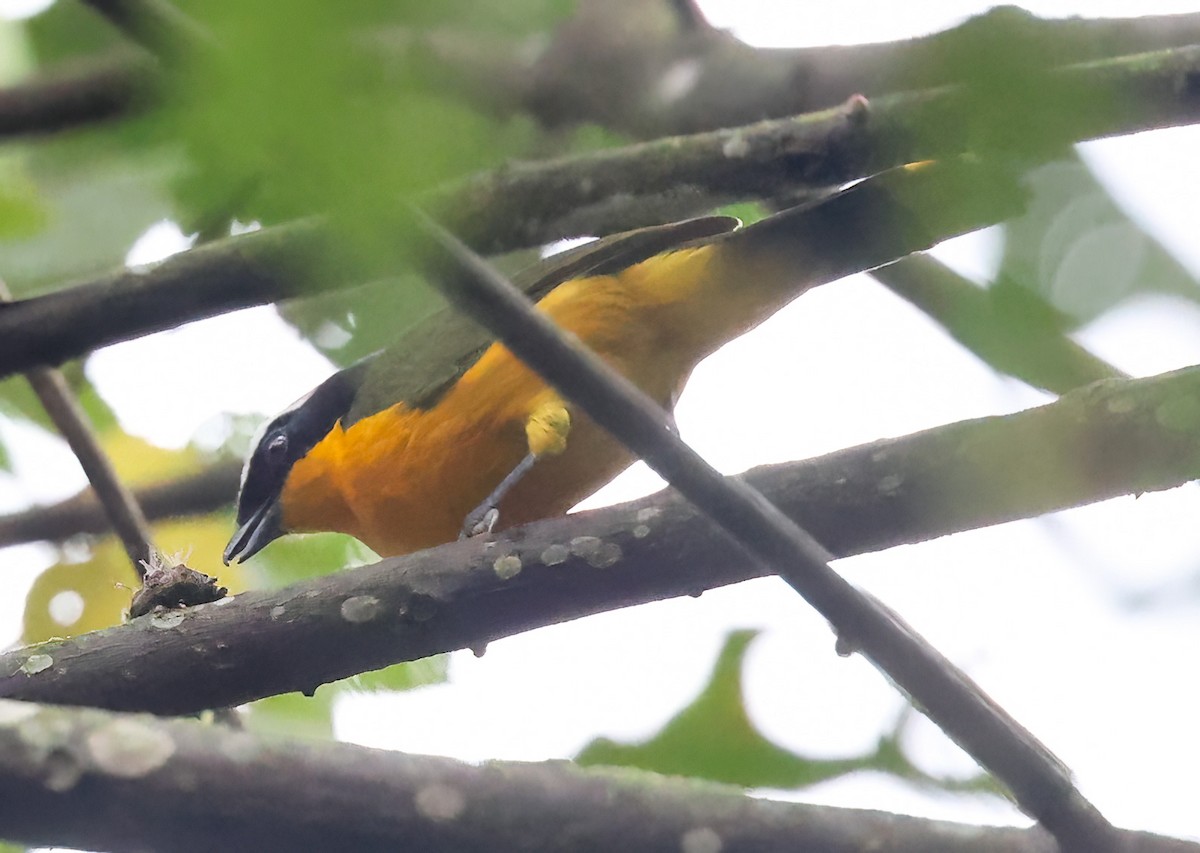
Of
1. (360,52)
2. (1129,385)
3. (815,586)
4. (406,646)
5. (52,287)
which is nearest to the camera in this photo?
(360,52)

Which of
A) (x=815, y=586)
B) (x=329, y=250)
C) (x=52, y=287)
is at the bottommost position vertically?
(x=329, y=250)

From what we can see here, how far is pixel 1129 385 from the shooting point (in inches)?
81.9

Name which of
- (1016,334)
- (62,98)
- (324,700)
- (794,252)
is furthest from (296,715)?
(1016,334)

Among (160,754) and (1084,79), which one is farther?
(160,754)

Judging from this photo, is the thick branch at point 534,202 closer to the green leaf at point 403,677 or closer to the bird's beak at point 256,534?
the green leaf at point 403,677

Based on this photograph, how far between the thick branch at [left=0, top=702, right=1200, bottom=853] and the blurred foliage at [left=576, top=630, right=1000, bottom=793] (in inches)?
24.9

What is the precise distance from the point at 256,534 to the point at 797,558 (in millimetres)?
2774

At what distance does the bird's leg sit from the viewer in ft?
11.0

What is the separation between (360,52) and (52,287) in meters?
3.18

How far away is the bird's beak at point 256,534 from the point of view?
397 centimetres

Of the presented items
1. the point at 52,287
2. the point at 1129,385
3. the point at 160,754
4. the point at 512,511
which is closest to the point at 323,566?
the point at 512,511

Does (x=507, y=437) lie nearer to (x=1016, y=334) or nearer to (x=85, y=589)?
(x=85, y=589)

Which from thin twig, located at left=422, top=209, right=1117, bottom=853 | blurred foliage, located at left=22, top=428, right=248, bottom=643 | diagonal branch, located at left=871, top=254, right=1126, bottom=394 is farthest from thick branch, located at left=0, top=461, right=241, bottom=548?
diagonal branch, located at left=871, top=254, right=1126, bottom=394

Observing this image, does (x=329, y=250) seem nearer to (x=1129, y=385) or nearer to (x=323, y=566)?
(x=1129, y=385)
